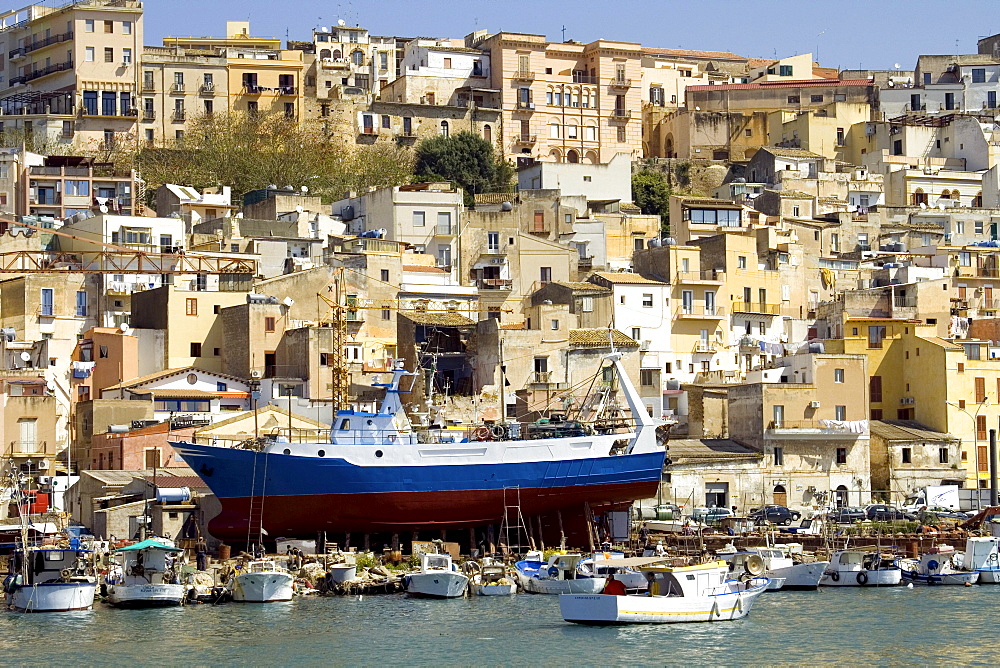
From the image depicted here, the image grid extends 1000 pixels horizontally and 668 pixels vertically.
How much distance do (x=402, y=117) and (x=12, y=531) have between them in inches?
2041

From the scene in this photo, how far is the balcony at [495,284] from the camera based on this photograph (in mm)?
73125

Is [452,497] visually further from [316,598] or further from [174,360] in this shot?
[174,360]

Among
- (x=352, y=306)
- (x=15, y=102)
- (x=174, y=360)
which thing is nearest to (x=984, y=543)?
(x=352, y=306)

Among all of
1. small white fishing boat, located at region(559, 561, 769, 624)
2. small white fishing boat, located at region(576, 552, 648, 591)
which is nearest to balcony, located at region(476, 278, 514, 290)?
small white fishing boat, located at region(576, 552, 648, 591)

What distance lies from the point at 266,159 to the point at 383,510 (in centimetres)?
4050

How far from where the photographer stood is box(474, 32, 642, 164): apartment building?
101 metres

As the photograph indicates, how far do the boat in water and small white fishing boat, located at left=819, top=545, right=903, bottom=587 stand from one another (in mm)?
7469

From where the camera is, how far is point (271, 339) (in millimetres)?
64312

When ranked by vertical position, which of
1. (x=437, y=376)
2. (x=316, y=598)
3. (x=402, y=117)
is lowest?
(x=316, y=598)

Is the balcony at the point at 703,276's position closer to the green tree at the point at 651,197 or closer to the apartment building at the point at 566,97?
the green tree at the point at 651,197

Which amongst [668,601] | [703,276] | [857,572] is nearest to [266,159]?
[703,276]

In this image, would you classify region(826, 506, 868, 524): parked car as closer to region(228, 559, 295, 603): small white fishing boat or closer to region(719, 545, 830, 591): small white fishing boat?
region(719, 545, 830, 591): small white fishing boat

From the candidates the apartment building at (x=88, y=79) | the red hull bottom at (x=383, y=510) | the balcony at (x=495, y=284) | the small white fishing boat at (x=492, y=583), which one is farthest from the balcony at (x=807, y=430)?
the apartment building at (x=88, y=79)

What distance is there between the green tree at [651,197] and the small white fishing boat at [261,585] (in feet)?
172
